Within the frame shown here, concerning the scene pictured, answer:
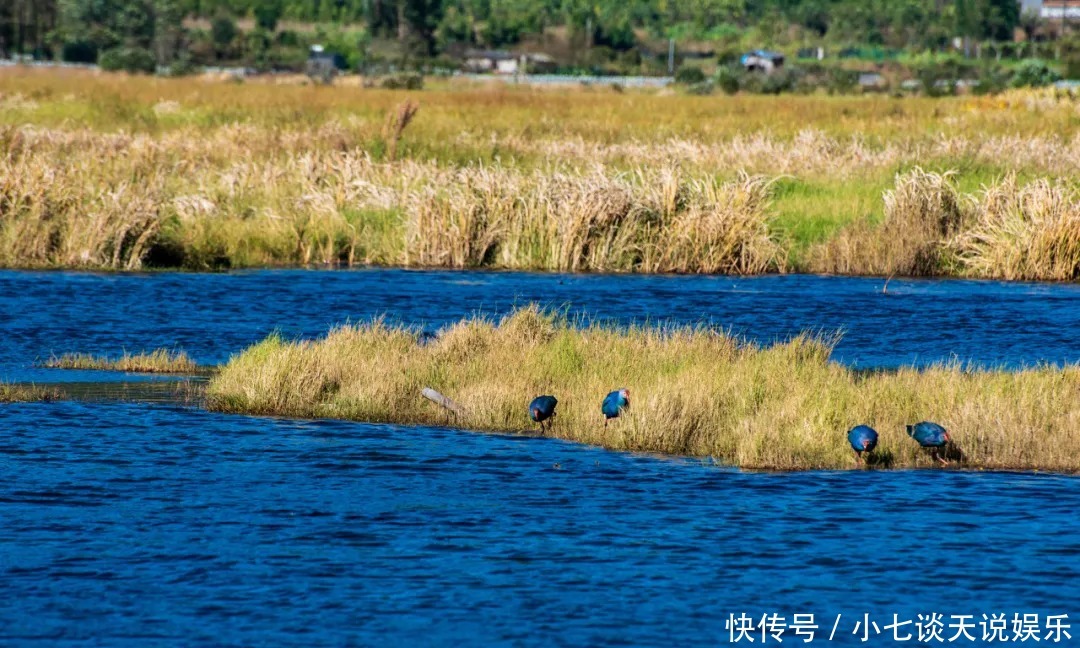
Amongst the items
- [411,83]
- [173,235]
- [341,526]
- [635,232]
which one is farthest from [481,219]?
[411,83]

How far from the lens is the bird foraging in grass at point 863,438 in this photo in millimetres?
14008

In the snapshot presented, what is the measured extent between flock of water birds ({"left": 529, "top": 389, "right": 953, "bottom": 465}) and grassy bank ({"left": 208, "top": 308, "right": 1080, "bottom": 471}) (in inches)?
5.9

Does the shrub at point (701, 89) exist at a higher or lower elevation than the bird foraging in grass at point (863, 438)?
lower

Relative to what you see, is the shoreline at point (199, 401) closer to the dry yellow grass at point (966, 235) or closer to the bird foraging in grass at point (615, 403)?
the bird foraging in grass at point (615, 403)

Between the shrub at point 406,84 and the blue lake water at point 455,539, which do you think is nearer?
the blue lake water at point 455,539

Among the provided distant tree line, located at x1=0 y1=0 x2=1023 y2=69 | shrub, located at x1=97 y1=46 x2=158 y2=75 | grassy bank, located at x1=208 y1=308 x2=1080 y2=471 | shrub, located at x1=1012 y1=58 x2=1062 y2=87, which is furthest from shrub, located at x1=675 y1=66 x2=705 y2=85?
grassy bank, located at x1=208 y1=308 x2=1080 y2=471

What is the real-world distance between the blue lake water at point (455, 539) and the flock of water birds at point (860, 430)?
0.94 ft

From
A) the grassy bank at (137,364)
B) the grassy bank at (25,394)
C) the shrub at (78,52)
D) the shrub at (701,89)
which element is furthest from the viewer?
the shrub at (78,52)

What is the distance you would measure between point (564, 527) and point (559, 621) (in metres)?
2.11

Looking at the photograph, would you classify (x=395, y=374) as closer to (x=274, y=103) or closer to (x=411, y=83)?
(x=274, y=103)

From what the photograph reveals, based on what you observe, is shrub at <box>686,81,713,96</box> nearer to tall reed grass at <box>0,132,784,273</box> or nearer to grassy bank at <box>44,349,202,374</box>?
tall reed grass at <box>0,132,784,273</box>

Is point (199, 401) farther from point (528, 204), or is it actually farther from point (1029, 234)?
point (1029, 234)

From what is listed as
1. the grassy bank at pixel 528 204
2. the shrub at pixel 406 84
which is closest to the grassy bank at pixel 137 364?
the grassy bank at pixel 528 204

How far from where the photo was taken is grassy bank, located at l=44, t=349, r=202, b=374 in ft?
63.9
